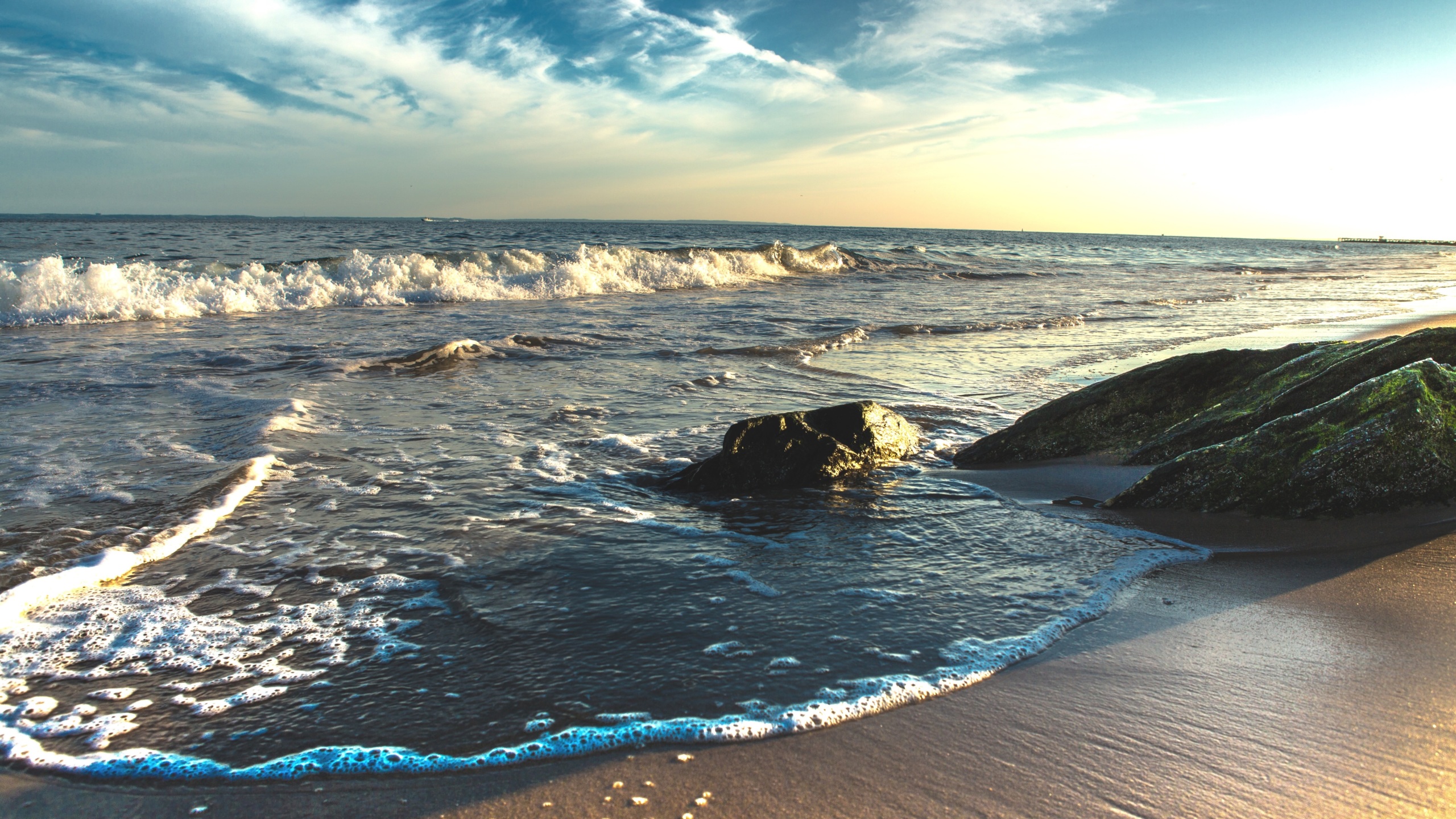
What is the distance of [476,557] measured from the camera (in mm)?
3465

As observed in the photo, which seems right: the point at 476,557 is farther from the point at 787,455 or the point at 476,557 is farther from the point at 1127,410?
the point at 1127,410

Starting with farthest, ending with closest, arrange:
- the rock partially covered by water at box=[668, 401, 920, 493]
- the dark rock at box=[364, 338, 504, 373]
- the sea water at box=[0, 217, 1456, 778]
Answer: the dark rock at box=[364, 338, 504, 373] < the rock partially covered by water at box=[668, 401, 920, 493] < the sea water at box=[0, 217, 1456, 778]

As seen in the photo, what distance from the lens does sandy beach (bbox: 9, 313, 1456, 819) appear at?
1.78 metres

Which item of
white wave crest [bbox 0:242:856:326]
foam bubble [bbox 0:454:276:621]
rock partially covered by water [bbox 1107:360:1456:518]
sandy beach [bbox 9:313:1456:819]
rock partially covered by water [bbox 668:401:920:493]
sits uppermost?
white wave crest [bbox 0:242:856:326]

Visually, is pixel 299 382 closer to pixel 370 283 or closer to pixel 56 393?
pixel 56 393

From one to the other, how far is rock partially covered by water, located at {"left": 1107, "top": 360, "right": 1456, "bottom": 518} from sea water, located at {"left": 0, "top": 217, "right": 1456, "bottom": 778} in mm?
527

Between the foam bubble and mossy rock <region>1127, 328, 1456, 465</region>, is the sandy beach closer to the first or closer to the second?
the foam bubble

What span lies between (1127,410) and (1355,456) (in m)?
1.67

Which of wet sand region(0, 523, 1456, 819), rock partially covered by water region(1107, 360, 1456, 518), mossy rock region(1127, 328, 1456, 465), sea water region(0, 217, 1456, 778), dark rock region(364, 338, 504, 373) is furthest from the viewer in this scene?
dark rock region(364, 338, 504, 373)

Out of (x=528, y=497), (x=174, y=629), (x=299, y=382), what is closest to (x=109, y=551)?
(x=174, y=629)

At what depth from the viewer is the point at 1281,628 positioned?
2.59 m

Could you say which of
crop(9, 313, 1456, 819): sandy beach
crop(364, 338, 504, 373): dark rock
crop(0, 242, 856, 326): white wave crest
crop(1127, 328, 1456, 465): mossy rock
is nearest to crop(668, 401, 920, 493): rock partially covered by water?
crop(1127, 328, 1456, 465): mossy rock

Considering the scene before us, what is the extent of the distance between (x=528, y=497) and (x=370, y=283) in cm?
1544

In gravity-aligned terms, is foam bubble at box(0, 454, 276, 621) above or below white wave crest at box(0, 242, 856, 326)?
below
